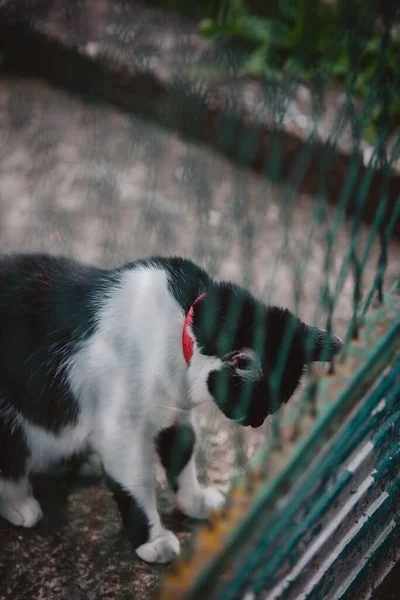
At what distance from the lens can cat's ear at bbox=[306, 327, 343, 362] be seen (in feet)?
3.84

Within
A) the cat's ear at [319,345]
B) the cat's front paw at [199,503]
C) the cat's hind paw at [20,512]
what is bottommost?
the cat's hind paw at [20,512]

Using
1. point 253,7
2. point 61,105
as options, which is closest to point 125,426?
point 61,105

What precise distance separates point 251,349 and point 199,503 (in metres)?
0.50

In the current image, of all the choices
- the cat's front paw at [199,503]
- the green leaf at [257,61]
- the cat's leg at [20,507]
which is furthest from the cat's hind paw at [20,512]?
the green leaf at [257,61]

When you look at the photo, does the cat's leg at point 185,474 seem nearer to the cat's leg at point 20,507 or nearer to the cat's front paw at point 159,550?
the cat's front paw at point 159,550

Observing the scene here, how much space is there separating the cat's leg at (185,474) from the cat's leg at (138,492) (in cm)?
8

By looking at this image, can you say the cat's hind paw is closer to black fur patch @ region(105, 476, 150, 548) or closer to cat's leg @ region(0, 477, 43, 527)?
cat's leg @ region(0, 477, 43, 527)

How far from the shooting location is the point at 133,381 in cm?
130

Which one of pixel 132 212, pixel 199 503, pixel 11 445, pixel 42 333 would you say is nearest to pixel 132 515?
pixel 199 503

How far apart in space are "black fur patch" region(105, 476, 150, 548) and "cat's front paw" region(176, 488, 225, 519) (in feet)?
0.42

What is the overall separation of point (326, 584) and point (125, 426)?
461 millimetres

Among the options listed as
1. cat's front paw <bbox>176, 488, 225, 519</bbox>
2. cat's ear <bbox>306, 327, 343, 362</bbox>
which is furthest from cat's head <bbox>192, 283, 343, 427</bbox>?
cat's front paw <bbox>176, 488, 225, 519</bbox>

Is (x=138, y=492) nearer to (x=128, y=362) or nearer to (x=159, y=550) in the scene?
(x=159, y=550)

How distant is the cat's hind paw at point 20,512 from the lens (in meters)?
1.49
